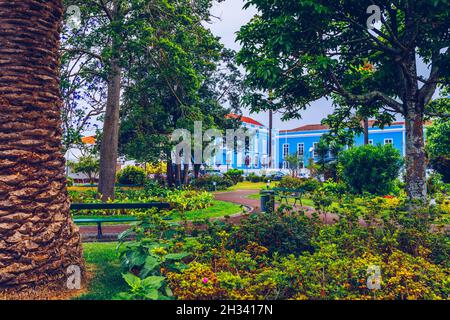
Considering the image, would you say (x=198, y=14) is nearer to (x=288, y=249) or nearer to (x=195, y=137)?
(x=195, y=137)

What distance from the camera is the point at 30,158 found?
12.0 feet

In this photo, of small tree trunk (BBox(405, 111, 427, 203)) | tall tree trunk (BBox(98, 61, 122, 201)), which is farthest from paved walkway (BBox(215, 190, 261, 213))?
tall tree trunk (BBox(98, 61, 122, 201))

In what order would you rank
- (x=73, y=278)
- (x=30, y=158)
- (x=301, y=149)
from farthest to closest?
(x=301, y=149) < (x=73, y=278) < (x=30, y=158)

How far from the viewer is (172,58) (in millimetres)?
11250

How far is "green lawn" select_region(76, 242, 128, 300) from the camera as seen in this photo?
12.6 feet

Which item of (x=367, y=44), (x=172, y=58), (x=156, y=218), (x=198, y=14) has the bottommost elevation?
(x=156, y=218)

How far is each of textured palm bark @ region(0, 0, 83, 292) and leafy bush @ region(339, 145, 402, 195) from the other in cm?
1323

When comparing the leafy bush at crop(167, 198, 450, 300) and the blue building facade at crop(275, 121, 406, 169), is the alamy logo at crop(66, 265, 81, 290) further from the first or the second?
the blue building facade at crop(275, 121, 406, 169)

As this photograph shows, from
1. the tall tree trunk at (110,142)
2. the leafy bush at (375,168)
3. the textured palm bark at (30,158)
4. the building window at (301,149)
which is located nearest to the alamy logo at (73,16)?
the tall tree trunk at (110,142)

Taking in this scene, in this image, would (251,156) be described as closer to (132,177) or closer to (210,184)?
(210,184)

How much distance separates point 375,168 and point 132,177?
16.9 m

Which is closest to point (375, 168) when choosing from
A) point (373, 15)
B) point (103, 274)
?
point (373, 15)
